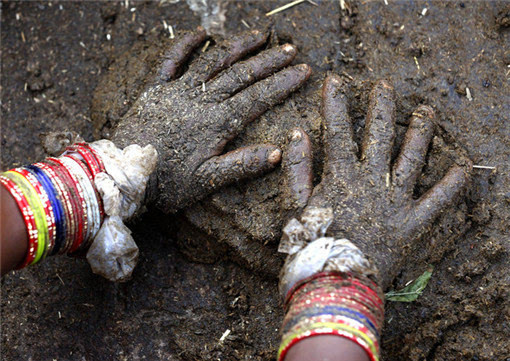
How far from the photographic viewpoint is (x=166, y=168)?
2619mm

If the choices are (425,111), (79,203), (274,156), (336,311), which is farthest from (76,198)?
(425,111)

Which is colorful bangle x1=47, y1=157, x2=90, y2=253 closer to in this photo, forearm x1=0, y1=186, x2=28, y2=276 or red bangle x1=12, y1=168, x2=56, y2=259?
red bangle x1=12, y1=168, x2=56, y2=259

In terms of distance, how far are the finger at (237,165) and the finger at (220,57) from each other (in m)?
0.46

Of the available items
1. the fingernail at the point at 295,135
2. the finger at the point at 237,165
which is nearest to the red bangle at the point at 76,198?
the finger at the point at 237,165

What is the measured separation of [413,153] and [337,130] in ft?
1.16

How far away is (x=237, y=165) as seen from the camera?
2521 mm

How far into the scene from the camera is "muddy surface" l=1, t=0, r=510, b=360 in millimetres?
2508

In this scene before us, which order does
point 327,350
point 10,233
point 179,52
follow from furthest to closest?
1. point 179,52
2. point 10,233
3. point 327,350

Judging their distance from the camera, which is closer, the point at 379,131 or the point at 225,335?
the point at 379,131

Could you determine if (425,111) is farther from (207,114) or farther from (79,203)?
(79,203)

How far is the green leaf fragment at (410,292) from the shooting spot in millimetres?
2502

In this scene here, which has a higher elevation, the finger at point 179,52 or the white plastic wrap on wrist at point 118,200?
the finger at point 179,52

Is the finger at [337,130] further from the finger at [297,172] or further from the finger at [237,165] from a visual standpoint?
the finger at [237,165]

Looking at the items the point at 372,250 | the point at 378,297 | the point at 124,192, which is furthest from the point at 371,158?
the point at 124,192
